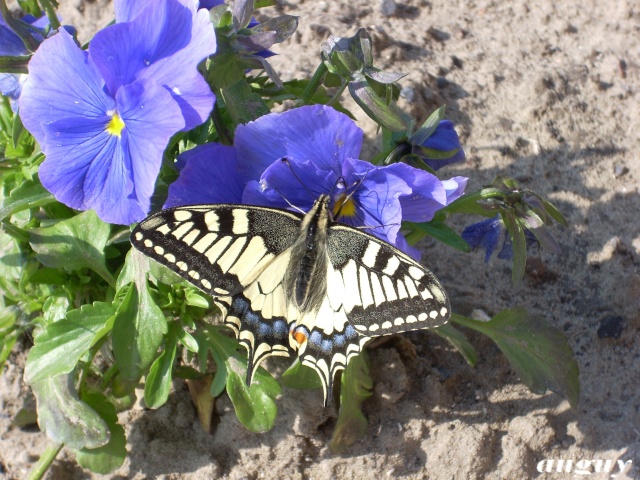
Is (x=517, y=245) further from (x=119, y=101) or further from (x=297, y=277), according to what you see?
(x=119, y=101)

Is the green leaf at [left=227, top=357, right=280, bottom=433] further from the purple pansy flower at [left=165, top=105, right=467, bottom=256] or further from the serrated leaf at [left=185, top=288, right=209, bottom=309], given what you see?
the purple pansy flower at [left=165, top=105, right=467, bottom=256]

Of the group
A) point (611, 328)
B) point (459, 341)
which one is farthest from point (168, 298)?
point (611, 328)

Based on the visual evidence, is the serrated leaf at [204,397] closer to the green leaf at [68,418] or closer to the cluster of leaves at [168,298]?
the cluster of leaves at [168,298]

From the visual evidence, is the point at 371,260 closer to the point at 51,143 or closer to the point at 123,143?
→ the point at 123,143

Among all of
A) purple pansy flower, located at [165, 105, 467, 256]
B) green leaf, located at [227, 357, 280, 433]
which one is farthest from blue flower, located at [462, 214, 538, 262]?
green leaf, located at [227, 357, 280, 433]

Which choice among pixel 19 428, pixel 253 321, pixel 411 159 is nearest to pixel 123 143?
pixel 253 321

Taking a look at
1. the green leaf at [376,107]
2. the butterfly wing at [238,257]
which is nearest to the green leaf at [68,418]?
the butterfly wing at [238,257]
